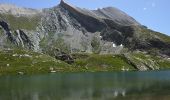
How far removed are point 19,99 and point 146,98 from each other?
27680 millimetres

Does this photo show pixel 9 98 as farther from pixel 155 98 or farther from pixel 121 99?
pixel 155 98

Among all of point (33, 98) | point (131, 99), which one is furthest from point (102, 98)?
point (33, 98)

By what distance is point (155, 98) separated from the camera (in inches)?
2501

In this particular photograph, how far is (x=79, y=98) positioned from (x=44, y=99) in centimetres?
740

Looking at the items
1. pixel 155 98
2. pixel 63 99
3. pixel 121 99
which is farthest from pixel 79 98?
pixel 155 98

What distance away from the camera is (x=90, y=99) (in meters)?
67.8

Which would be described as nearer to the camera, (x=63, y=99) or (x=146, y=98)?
(x=146, y=98)

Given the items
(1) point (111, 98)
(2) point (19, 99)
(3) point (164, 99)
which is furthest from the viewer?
(2) point (19, 99)

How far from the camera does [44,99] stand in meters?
70.8

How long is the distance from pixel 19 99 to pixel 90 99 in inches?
647

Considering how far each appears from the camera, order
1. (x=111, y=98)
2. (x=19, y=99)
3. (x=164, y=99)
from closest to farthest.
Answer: (x=164, y=99), (x=111, y=98), (x=19, y=99)

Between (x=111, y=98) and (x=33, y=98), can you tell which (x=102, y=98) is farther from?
(x=33, y=98)

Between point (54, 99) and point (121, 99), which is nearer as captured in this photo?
point (121, 99)

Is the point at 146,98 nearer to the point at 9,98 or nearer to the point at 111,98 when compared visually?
the point at 111,98
